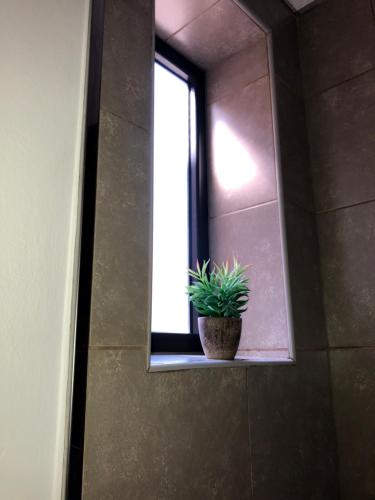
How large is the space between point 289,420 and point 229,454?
10.6 inches

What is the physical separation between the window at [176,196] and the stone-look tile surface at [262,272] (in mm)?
152

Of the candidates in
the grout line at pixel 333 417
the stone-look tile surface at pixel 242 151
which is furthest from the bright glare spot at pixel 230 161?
the grout line at pixel 333 417

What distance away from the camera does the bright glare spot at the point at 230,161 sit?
1351mm

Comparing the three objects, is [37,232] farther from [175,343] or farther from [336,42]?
[336,42]

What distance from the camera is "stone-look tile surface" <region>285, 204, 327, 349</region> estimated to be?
1.21 meters

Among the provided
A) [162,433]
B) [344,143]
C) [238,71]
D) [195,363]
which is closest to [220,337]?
[195,363]

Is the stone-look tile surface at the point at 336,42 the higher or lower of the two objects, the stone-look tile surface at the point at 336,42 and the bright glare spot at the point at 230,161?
the higher

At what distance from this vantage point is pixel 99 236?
72 cm

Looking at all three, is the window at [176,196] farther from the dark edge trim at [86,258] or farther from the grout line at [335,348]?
the dark edge trim at [86,258]

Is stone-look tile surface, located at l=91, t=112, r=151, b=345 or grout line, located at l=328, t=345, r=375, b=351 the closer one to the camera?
stone-look tile surface, located at l=91, t=112, r=151, b=345

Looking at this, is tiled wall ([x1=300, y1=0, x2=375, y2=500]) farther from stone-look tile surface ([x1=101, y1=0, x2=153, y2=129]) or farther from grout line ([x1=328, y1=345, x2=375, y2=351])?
stone-look tile surface ([x1=101, y1=0, x2=153, y2=129])

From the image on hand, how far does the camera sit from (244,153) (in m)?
1.37

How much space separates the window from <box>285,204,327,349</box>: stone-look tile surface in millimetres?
307

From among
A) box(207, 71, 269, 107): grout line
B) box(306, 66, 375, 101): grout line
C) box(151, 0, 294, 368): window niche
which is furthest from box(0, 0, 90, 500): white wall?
box(306, 66, 375, 101): grout line
